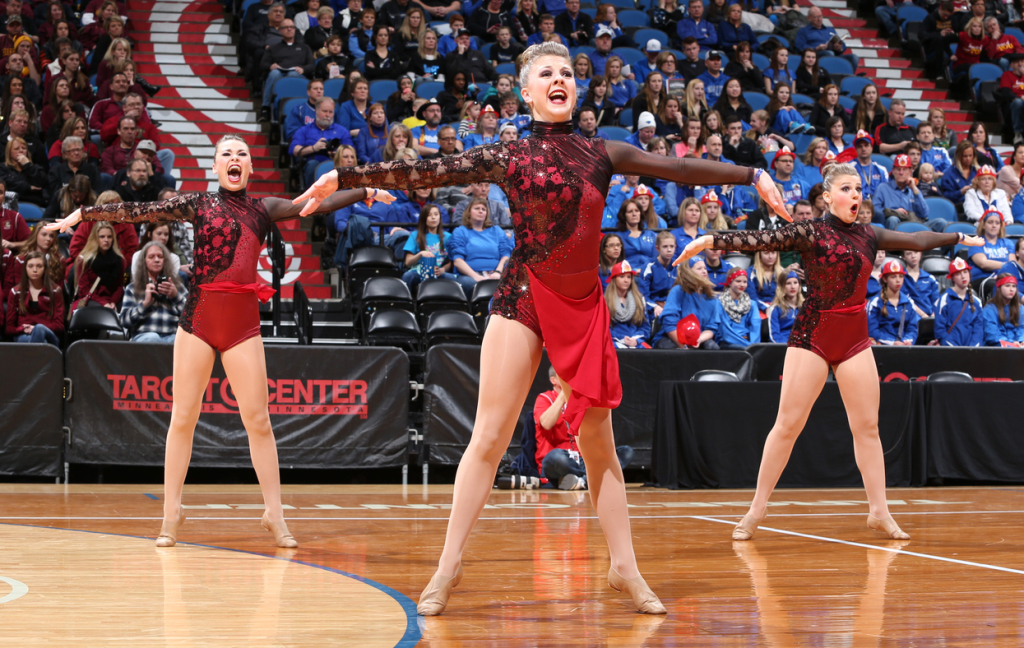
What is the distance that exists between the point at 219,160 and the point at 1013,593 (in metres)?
4.42

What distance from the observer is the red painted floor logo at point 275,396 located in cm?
876

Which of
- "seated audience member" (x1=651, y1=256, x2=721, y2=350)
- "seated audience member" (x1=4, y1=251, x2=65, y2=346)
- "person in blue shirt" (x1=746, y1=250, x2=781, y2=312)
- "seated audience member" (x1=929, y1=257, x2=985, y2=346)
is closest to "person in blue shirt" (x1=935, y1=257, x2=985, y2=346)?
"seated audience member" (x1=929, y1=257, x2=985, y2=346)

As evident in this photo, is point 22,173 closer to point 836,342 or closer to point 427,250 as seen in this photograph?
point 427,250

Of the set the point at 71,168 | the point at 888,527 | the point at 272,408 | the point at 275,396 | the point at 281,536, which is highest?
the point at 71,168

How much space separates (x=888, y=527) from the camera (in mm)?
6008

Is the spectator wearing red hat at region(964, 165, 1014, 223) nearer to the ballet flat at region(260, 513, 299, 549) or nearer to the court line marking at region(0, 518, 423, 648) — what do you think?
the ballet flat at region(260, 513, 299, 549)

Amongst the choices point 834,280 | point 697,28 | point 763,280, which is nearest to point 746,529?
point 834,280

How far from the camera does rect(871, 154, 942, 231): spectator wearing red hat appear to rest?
13359 mm

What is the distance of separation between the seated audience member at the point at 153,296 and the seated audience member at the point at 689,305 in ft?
15.3

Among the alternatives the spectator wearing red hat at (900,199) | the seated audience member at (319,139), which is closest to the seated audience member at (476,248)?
the seated audience member at (319,139)

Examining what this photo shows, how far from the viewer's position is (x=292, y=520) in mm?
6582

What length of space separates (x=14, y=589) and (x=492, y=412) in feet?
6.46

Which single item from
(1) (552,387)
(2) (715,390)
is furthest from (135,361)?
(2) (715,390)

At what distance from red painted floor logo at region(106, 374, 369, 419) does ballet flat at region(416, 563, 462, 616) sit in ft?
17.5
